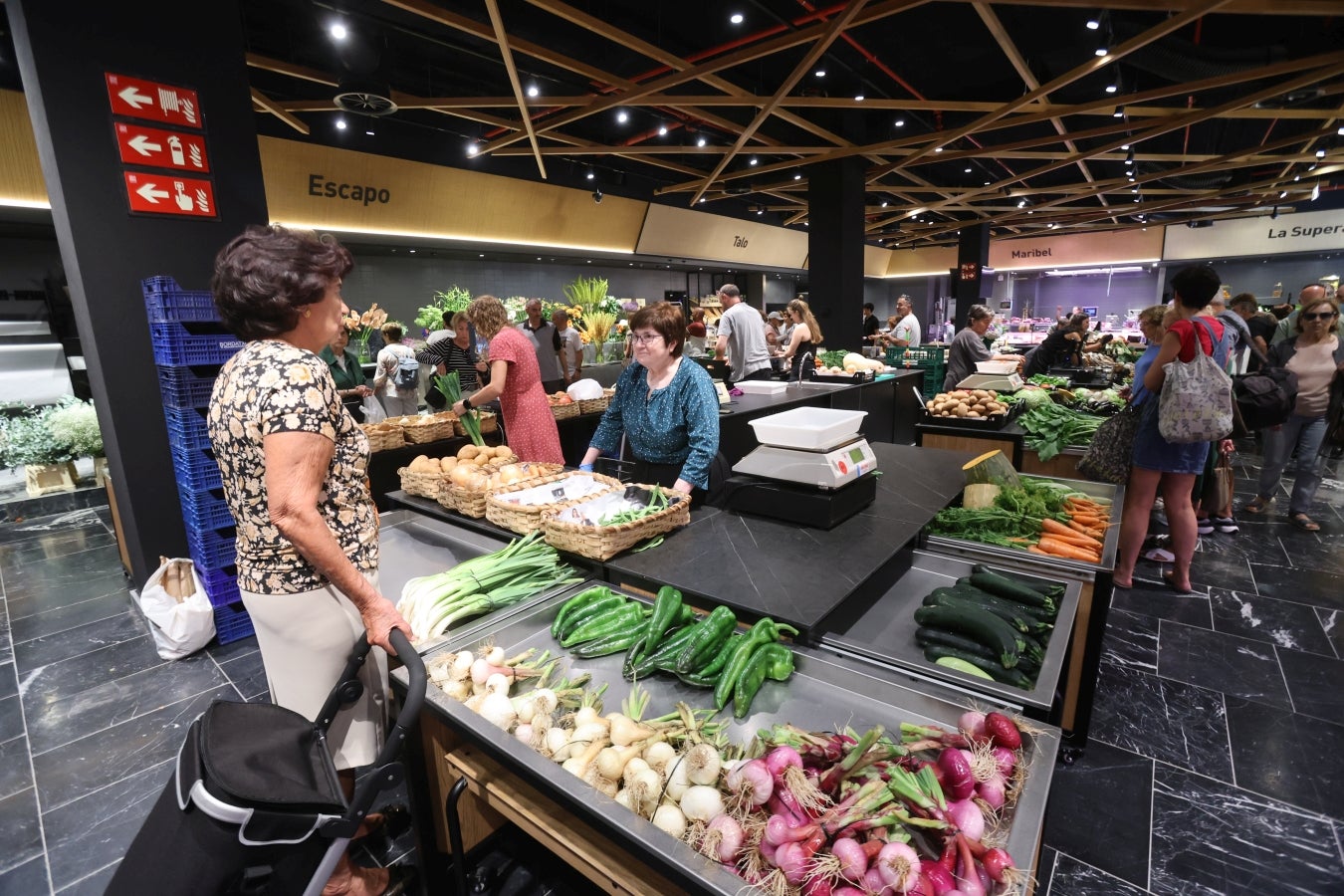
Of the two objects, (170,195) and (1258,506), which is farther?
(1258,506)

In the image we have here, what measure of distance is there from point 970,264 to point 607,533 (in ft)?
61.8

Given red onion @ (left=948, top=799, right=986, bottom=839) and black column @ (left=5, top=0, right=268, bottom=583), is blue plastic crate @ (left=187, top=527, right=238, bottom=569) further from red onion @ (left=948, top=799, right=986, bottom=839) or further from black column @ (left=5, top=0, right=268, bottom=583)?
red onion @ (left=948, top=799, right=986, bottom=839)

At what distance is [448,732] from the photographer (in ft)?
5.67

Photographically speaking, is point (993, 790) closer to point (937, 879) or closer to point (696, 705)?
point (937, 879)

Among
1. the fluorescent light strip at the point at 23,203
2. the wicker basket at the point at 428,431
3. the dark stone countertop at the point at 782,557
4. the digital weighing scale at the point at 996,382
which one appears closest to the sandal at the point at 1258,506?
the digital weighing scale at the point at 996,382

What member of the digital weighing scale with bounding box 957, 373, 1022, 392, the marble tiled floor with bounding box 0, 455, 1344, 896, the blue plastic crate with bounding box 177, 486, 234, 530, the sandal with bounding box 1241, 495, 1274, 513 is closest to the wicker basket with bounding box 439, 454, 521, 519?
the marble tiled floor with bounding box 0, 455, 1344, 896

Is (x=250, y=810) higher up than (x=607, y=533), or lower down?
lower down

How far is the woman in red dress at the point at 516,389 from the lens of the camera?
159 inches

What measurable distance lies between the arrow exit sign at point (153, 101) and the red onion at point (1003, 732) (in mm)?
4777

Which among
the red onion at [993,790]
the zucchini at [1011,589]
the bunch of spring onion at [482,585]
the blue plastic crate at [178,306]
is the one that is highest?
the blue plastic crate at [178,306]

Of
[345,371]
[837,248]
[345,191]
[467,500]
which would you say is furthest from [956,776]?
[837,248]

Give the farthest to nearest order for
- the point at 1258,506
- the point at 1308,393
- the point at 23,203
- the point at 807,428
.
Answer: the point at 1258,506
the point at 23,203
the point at 1308,393
the point at 807,428

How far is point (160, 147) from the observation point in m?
3.46

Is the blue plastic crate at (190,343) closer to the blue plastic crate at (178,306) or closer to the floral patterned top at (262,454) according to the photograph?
the blue plastic crate at (178,306)
